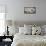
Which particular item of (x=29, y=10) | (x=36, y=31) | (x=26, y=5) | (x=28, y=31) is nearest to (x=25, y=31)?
(x=28, y=31)

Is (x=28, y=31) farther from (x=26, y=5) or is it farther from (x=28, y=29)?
(x=26, y=5)

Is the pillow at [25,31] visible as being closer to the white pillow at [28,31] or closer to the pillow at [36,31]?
the white pillow at [28,31]

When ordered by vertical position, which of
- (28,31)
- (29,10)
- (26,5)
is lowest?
(28,31)

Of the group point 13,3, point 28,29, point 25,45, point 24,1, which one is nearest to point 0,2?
point 13,3

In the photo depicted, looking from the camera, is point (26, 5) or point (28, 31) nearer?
point (28, 31)

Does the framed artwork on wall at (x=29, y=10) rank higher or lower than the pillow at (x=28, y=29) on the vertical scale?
higher

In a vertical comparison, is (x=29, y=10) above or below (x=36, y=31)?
above

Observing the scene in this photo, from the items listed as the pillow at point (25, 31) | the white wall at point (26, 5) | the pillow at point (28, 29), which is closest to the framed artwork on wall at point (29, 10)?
the white wall at point (26, 5)

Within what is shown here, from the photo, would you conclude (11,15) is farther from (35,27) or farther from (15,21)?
(35,27)

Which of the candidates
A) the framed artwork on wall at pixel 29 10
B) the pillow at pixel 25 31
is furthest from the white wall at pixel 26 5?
the pillow at pixel 25 31

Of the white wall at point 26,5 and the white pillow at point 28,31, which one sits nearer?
the white pillow at point 28,31

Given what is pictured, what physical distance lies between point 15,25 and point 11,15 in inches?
17.9

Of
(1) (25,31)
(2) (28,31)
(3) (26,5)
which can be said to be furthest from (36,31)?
(3) (26,5)

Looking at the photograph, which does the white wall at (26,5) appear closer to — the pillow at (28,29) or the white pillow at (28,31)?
the pillow at (28,29)
